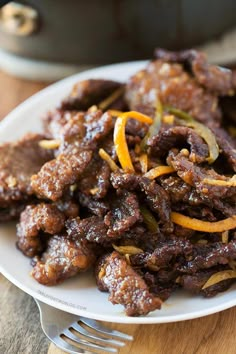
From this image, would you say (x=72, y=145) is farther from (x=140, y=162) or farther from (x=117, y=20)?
(x=117, y=20)

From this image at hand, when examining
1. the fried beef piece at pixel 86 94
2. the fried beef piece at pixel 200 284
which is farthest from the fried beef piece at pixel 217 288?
the fried beef piece at pixel 86 94

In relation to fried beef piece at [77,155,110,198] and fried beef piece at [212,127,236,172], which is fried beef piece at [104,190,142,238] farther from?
fried beef piece at [212,127,236,172]

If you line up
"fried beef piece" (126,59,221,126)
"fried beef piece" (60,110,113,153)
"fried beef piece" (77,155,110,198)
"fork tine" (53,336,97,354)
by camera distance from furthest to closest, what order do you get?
"fried beef piece" (126,59,221,126), "fried beef piece" (60,110,113,153), "fried beef piece" (77,155,110,198), "fork tine" (53,336,97,354)

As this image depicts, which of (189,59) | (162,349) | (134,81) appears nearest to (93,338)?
(162,349)

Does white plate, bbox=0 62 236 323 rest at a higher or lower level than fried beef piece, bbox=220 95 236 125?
lower

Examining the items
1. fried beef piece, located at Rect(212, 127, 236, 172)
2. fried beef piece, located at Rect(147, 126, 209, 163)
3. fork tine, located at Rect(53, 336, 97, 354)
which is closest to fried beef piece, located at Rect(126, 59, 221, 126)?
fried beef piece, located at Rect(212, 127, 236, 172)

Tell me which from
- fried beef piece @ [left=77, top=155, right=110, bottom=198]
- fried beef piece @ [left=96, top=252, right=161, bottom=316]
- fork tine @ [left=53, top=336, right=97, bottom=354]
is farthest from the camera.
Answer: fried beef piece @ [left=77, top=155, right=110, bottom=198]
